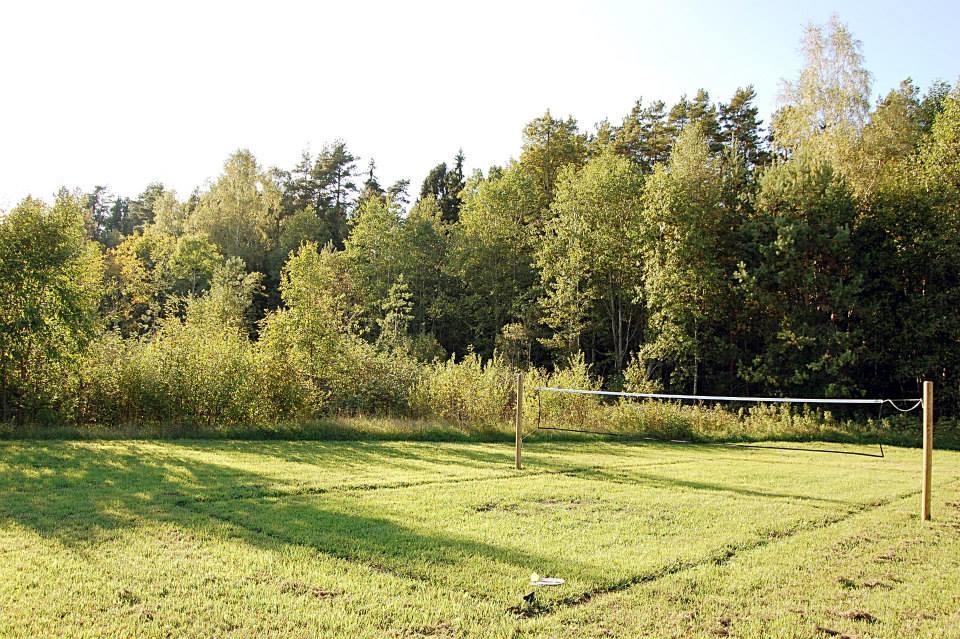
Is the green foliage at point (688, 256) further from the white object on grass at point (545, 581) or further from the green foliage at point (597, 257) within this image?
the white object on grass at point (545, 581)

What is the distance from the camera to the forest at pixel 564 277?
47.1ft

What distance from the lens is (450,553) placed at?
5.12m

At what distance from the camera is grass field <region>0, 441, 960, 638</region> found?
12.3 feet

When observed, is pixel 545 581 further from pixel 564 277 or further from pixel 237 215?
pixel 237 215

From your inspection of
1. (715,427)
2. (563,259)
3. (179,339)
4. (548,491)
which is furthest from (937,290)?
(179,339)

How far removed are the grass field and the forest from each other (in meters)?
5.04

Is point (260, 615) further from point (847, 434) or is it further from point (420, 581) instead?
point (847, 434)

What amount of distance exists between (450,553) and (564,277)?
27182 mm

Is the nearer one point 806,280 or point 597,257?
point 806,280

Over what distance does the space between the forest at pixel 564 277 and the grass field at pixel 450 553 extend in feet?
16.5

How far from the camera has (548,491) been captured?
27.3ft

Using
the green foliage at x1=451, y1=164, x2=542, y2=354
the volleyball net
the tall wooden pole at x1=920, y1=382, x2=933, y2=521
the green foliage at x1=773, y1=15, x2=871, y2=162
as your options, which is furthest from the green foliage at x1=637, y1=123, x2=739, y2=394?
the tall wooden pole at x1=920, y1=382, x2=933, y2=521

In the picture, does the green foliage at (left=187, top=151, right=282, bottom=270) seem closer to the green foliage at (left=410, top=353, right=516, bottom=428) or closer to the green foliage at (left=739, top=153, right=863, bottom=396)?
the green foliage at (left=410, top=353, right=516, bottom=428)

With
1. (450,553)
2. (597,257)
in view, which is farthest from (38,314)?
(597,257)
